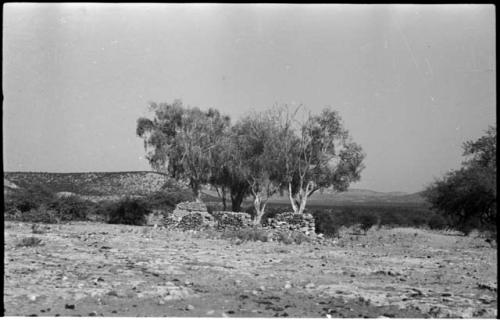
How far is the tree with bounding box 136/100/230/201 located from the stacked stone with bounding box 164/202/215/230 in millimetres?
4484

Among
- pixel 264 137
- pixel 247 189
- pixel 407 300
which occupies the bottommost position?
pixel 407 300

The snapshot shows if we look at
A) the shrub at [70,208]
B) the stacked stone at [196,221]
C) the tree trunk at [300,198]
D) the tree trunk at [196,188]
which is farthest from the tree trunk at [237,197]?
the shrub at [70,208]

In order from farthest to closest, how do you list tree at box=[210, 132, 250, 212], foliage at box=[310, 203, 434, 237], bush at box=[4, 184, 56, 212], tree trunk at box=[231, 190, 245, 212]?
1. bush at box=[4, 184, 56, 212]
2. tree trunk at box=[231, 190, 245, 212]
3. foliage at box=[310, 203, 434, 237]
4. tree at box=[210, 132, 250, 212]

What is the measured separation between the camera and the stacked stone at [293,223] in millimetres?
22484

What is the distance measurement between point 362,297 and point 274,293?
1567mm

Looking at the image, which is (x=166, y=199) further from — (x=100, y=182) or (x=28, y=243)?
(x=100, y=182)

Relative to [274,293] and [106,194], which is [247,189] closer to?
[274,293]

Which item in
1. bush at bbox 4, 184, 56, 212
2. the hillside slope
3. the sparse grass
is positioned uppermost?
the hillside slope

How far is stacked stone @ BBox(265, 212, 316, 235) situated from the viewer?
885 inches

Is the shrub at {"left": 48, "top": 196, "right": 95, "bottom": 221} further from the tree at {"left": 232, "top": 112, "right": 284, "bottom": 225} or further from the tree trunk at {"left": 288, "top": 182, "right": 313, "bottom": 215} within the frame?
the tree trunk at {"left": 288, "top": 182, "right": 313, "bottom": 215}

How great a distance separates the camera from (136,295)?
28.9ft

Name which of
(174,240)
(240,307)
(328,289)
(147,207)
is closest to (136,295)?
(240,307)

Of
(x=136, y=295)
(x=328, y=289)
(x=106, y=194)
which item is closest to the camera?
(x=136, y=295)

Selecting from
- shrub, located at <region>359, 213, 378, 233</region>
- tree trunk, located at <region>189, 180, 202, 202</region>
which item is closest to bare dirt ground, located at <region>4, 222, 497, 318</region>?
tree trunk, located at <region>189, 180, 202, 202</region>
